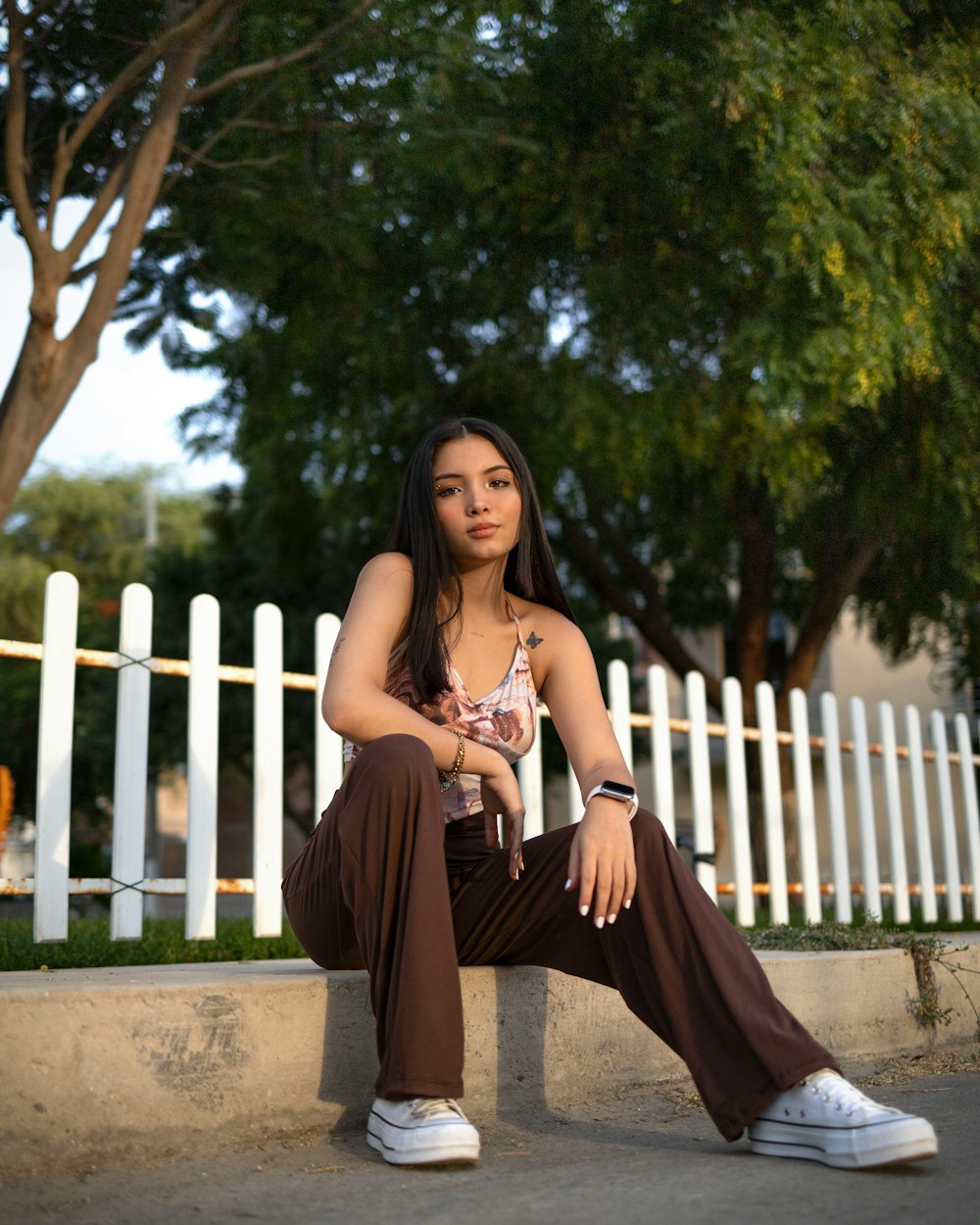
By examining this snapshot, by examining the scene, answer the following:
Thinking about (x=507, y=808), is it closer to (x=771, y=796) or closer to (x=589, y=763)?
(x=589, y=763)

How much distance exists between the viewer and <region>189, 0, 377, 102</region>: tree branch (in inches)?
247

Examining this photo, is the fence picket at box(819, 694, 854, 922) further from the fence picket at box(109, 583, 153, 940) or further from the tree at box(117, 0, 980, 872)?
the fence picket at box(109, 583, 153, 940)

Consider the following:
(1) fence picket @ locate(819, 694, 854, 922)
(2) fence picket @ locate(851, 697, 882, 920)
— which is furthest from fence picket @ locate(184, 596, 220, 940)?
(2) fence picket @ locate(851, 697, 882, 920)

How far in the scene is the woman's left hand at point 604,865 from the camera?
2.55m

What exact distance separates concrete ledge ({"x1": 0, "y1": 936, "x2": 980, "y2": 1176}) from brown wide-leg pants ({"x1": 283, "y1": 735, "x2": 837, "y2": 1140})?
28cm

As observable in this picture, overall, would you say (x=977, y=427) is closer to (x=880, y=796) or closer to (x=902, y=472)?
(x=902, y=472)

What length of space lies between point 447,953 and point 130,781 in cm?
233

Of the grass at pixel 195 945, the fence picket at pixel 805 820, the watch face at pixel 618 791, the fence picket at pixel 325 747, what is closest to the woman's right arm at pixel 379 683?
the watch face at pixel 618 791

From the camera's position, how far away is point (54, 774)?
13.8 feet

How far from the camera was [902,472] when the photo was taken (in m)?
9.63

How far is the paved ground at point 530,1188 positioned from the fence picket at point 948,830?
602 cm

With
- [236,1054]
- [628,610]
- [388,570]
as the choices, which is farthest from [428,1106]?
[628,610]

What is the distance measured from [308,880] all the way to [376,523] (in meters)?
9.96

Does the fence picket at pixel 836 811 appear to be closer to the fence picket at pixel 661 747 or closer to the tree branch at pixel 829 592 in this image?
the fence picket at pixel 661 747
